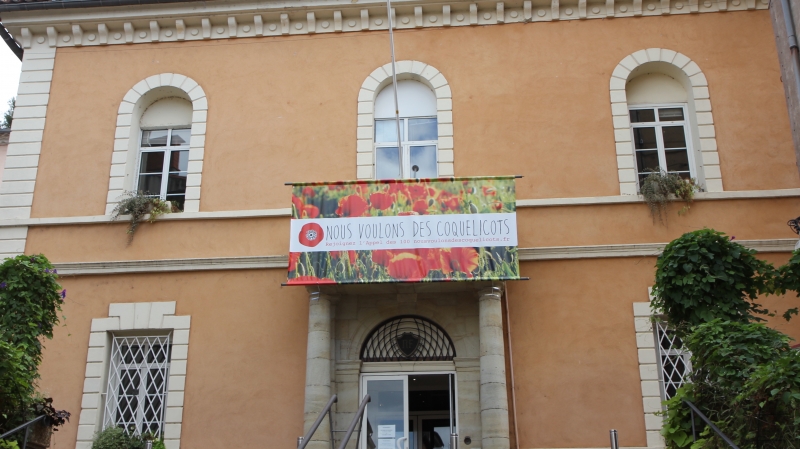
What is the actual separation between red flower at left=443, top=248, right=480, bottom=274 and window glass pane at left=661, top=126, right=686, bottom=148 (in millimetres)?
4051

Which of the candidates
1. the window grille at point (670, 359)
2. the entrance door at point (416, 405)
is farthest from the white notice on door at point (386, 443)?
the window grille at point (670, 359)

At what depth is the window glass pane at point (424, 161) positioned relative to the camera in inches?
533

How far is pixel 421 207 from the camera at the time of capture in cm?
1208

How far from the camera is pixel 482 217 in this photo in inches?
469

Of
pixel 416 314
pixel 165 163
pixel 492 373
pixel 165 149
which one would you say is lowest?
pixel 492 373

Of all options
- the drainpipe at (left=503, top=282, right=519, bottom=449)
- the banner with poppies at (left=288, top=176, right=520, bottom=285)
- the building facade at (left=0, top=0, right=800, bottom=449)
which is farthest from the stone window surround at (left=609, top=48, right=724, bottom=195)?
the drainpipe at (left=503, top=282, right=519, bottom=449)

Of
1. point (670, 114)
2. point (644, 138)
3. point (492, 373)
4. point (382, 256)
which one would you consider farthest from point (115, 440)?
point (670, 114)

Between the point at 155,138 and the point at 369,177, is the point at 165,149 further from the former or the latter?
the point at 369,177

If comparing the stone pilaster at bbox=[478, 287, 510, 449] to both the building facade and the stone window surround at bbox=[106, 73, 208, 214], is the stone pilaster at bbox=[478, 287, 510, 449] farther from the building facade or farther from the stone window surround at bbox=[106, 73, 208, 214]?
the stone window surround at bbox=[106, 73, 208, 214]

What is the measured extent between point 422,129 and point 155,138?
14.6ft

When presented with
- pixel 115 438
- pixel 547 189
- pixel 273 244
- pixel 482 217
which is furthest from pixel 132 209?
pixel 547 189

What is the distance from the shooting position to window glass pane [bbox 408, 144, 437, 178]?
13.5 meters

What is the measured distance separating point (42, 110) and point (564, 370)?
9.30 metres

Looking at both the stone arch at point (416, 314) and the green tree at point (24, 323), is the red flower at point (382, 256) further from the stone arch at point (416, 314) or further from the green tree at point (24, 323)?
the green tree at point (24, 323)
